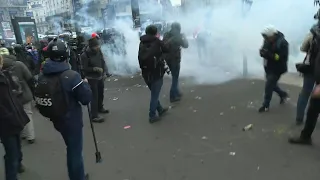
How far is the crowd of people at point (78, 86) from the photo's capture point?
129 inches

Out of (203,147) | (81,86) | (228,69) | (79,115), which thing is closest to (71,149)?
(79,115)

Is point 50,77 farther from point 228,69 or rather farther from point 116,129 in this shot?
point 228,69

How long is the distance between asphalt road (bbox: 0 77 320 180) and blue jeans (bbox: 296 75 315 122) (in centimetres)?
24

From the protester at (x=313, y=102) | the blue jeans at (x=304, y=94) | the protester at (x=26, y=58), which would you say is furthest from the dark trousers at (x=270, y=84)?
the protester at (x=26, y=58)

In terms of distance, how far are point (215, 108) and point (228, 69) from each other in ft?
11.7

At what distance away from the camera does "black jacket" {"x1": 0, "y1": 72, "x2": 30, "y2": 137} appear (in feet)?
11.6

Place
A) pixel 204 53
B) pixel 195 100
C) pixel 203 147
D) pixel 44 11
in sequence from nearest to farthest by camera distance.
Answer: pixel 203 147
pixel 195 100
pixel 204 53
pixel 44 11

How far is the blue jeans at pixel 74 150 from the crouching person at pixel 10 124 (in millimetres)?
595

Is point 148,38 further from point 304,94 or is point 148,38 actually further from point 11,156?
point 11,156

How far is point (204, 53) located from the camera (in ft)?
39.3

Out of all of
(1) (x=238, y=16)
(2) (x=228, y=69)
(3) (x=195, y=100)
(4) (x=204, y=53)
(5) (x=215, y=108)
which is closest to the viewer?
(5) (x=215, y=108)

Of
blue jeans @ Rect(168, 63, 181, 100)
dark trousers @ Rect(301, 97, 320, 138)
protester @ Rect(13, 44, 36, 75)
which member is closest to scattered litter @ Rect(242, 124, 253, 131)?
dark trousers @ Rect(301, 97, 320, 138)

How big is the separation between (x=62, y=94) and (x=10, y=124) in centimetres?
81

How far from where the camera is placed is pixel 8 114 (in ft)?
11.7
